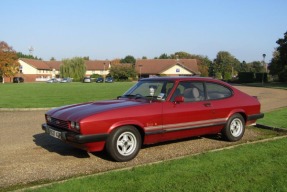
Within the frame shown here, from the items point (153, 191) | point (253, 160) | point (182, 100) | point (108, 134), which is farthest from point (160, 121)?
point (153, 191)

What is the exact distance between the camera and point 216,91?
25.3 ft

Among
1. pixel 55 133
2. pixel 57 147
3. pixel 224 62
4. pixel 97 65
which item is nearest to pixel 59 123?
pixel 55 133

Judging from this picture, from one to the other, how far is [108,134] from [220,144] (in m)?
2.86

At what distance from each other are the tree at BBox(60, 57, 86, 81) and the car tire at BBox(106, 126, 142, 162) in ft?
309

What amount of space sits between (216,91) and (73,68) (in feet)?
309

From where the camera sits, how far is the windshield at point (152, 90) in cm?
683

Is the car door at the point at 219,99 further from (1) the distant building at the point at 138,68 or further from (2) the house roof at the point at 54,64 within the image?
(2) the house roof at the point at 54,64

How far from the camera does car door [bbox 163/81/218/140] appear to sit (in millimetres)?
6637

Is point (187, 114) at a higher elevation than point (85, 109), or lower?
lower

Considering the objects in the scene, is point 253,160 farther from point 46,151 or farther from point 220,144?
point 46,151

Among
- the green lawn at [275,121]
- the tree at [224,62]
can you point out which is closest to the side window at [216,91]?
the green lawn at [275,121]

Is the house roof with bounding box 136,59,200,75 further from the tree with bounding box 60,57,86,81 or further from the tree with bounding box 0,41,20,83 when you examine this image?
the tree with bounding box 0,41,20,83

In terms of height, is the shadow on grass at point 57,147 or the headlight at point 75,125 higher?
the headlight at point 75,125

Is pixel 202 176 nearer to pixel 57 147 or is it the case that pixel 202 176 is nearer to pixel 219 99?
pixel 219 99
